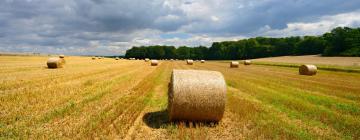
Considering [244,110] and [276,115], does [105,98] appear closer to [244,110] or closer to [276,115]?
[244,110]

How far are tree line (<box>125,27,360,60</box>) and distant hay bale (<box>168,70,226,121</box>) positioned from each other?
77.7 meters

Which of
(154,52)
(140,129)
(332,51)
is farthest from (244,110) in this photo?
(154,52)

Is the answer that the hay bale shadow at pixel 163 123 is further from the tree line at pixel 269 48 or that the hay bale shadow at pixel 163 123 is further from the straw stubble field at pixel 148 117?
the tree line at pixel 269 48

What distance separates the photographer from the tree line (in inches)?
3342

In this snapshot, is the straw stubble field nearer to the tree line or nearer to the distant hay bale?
the distant hay bale

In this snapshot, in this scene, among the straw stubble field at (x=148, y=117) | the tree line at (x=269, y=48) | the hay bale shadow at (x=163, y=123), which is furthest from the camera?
the tree line at (x=269, y=48)

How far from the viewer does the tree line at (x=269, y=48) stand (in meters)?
84.9

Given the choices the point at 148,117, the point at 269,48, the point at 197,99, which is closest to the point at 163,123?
the point at 148,117

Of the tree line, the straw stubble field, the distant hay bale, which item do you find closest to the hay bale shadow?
the straw stubble field

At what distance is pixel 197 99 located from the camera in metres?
8.45

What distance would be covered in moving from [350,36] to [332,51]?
616 centimetres

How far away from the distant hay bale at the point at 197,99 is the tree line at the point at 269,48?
255ft

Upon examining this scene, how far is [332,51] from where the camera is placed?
85062 mm

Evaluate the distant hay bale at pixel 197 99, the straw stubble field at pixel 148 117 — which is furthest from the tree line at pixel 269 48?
the distant hay bale at pixel 197 99
